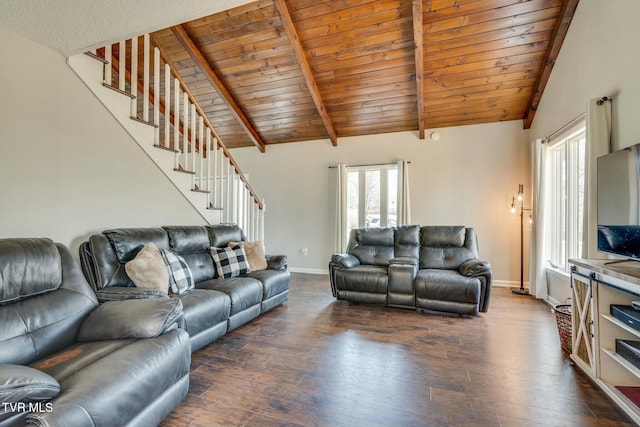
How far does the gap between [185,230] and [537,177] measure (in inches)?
178

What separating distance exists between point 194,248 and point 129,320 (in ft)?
5.25

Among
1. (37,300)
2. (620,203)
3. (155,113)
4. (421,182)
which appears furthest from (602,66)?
(37,300)

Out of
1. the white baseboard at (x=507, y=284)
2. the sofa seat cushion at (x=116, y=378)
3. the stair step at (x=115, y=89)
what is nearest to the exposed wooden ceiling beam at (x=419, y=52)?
the white baseboard at (x=507, y=284)

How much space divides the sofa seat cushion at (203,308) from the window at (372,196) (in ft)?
10.6

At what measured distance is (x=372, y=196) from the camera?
18.1ft

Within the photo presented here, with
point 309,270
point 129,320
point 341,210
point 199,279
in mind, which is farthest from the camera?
point 309,270

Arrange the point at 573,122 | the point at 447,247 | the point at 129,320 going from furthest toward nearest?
the point at 447,247 < the point at 573,122 < the point at 129,320

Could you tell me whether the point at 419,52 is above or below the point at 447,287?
above

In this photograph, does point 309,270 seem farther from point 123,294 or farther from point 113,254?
point 123,294

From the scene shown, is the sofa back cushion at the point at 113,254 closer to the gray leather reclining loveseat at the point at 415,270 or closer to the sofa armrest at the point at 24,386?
the sofa armrest at the point at 24,386

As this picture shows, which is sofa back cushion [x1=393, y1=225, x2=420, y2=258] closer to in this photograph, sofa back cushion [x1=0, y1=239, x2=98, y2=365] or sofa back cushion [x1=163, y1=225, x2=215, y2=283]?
sofa back cushion [x1=163, y1=225, x2=215, y2=283]

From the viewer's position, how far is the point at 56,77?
2.36m

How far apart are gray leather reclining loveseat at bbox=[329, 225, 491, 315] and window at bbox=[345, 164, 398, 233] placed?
112cm

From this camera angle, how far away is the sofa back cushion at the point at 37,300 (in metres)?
1.48
